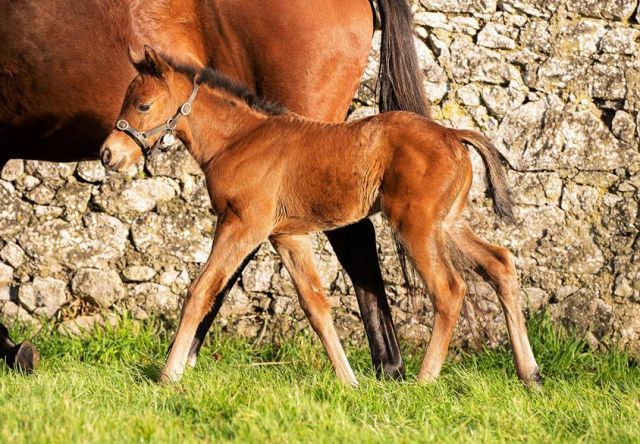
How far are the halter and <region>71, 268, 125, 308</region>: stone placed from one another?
6.37 ft

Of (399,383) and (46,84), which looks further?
(46,84)

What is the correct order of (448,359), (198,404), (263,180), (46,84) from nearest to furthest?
(198,404) → (263,180) → (46,84) → (448,359)

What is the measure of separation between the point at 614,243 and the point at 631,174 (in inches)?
18.2

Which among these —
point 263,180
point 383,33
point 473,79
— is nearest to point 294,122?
point 263,180

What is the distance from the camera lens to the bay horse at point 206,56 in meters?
5.10

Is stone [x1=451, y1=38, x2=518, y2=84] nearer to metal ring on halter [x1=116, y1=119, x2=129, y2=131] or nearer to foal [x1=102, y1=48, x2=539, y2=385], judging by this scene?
foal [x1=102, y1=48, x2=539, y2=385]

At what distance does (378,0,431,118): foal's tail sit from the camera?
5.30 m

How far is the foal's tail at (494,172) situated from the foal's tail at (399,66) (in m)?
0.66

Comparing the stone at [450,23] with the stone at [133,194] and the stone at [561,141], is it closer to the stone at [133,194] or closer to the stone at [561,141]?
the stone at [561,141]

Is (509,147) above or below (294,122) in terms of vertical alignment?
below

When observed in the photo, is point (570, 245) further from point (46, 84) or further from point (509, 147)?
point (46, 84)

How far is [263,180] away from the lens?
15.3 feet

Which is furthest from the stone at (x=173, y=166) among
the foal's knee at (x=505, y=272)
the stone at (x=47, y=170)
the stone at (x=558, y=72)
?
the foal's knee at (x=505, y=272)

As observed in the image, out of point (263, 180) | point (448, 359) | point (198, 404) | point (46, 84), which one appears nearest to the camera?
point (198, 404)
